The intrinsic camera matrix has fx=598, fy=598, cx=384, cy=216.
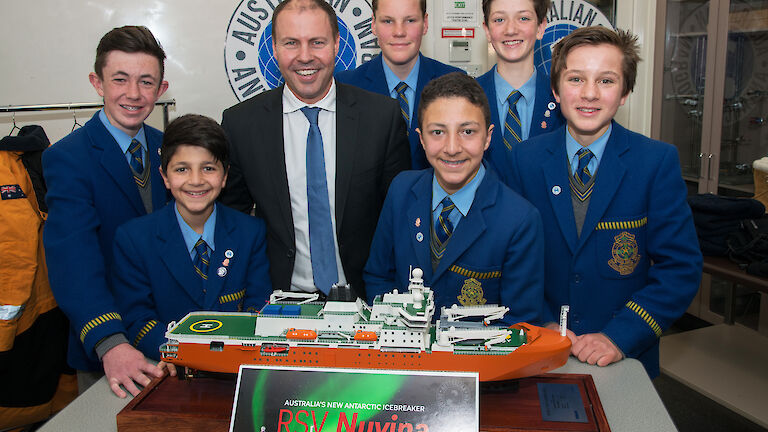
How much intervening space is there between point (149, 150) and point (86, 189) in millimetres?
363

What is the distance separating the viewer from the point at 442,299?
2.28 m

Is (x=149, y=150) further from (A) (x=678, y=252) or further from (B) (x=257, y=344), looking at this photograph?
(A) (x=678, y=252)

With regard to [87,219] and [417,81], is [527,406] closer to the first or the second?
[87,219]

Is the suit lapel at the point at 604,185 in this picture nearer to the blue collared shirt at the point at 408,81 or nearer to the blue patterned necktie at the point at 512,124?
the blue patterned necktie at the point at 512,124

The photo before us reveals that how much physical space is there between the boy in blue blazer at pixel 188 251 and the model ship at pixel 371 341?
1.30 feet

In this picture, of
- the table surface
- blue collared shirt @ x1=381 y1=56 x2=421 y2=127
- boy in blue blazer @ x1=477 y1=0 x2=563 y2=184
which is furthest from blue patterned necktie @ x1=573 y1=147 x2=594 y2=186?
blue collared shirt @ x1=381 y1=56 x2=421 y2=127

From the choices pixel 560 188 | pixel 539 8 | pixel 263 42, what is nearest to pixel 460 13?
pixel 263 42

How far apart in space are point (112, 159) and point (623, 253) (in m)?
2.10

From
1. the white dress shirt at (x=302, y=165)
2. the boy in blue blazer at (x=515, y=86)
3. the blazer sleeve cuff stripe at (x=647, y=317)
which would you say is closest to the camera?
the blazer sleeve cuff stripe at (x=647, y=317)

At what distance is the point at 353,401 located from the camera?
157 cm

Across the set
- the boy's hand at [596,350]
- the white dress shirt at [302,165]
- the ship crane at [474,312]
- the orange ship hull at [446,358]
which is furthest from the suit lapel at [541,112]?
the orange ship hull at [446,358]

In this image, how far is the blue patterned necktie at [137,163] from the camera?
102 inches

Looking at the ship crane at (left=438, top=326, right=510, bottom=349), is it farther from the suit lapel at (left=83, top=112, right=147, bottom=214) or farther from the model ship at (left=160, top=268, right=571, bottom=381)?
the suit lapel at (left=83, top=112, right=147, bottom=214)

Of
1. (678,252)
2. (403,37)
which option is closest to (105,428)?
(678,252)
